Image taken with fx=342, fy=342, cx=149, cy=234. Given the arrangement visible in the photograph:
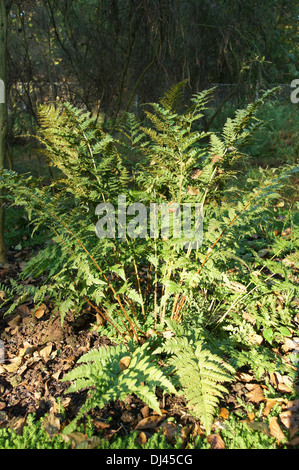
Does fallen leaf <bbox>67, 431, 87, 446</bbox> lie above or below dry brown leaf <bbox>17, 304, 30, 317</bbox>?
below

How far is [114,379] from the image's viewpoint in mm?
1622

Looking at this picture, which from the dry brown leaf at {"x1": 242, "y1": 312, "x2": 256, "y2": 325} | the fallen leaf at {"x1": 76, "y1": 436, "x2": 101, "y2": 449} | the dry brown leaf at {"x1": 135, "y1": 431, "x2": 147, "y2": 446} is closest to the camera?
the fallen leaf at {"x1": 76, "y1": 436, "x2": 101, "y2": 449}

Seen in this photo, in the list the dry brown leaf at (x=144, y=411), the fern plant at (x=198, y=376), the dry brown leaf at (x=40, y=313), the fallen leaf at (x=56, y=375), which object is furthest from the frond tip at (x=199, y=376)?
the dry brown leaf at (x=40, y=313)

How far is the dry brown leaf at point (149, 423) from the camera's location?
1662mm

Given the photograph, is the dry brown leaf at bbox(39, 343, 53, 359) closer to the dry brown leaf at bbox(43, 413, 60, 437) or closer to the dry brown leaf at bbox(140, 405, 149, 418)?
the dry brown leaf at bbox(43, 413, 60, 437)

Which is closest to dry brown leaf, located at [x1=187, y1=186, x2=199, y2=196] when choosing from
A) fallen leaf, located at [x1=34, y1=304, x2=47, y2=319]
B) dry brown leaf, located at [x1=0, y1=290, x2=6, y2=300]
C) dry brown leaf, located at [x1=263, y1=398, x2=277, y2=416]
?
dry brown leaf, located at [x1=263, y1=398, x2=277, y2=416]

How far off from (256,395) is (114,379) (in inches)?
30.6

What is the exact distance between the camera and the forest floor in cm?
163

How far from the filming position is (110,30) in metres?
5.14

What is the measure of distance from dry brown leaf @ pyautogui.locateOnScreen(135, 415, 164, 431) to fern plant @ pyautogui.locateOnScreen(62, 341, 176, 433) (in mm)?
188

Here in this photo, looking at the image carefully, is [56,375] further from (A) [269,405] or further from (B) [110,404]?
(A) [269,405]

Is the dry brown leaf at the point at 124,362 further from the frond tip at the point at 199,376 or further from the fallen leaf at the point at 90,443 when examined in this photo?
the fallen leaf at the point at 90,443
